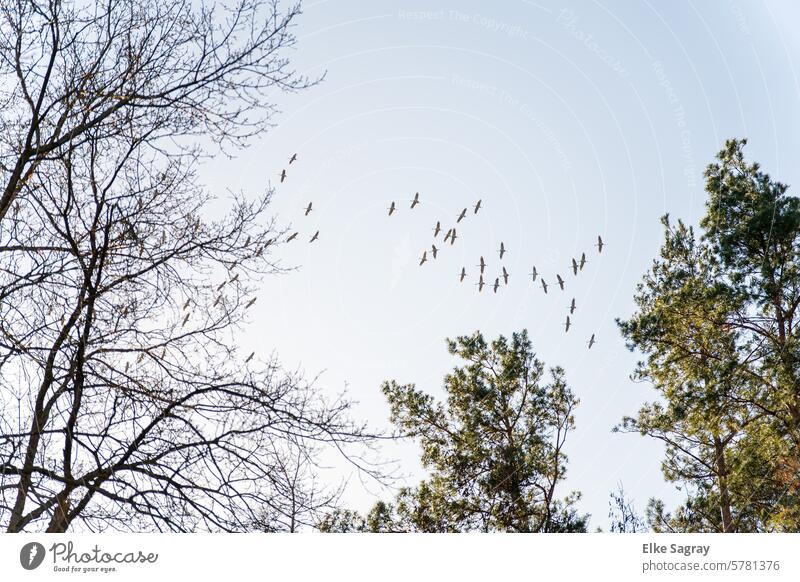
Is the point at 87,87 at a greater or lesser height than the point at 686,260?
lesser

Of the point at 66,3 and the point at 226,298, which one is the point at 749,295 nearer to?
the point at 226,298

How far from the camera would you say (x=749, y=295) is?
10500mm

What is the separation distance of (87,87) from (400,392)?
9839mm

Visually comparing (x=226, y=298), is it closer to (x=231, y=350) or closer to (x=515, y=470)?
(x=231, y=350)

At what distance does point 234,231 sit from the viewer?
5480 mm
